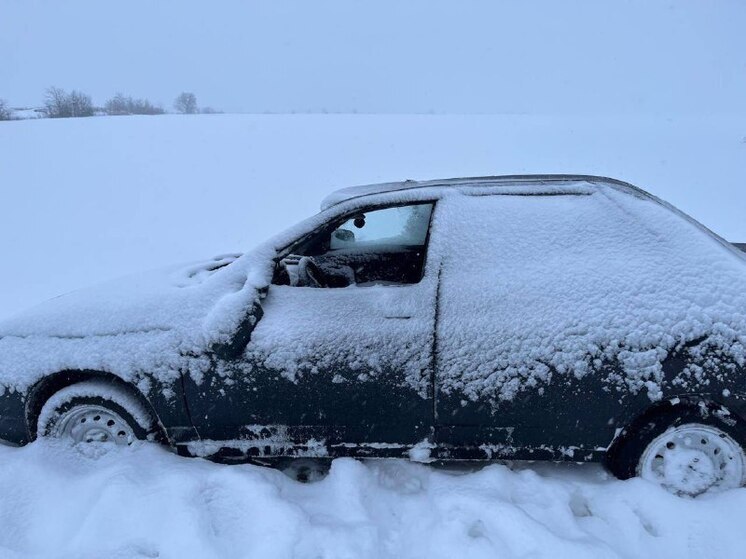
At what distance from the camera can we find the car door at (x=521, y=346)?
240cm

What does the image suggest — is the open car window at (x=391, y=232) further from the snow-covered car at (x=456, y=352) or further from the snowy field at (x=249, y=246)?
the snowy field at (x=249, y=246)

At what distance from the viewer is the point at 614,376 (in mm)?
2373

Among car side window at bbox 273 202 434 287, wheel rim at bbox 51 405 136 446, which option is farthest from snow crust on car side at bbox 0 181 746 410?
car side window at bbox 273 202 434 287

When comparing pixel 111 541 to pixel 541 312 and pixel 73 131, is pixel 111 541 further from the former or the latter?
pixel 73 131

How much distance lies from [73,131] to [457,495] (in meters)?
25.7

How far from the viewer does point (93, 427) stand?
2.75m

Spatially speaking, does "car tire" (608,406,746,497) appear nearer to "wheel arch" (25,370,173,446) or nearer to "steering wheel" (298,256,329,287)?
"steering wheel" (298,256,329,287)

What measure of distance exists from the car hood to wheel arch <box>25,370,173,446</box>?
215 millimetres

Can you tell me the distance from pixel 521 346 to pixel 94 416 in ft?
7.52

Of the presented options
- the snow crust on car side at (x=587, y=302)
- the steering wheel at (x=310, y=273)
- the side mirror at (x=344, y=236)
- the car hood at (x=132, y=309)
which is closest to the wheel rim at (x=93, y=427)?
the car hood at (x=132, y=309)

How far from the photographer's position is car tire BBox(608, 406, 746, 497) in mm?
2395

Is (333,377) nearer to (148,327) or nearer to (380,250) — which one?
(148,327)

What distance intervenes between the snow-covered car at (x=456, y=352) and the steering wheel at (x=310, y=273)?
27cm

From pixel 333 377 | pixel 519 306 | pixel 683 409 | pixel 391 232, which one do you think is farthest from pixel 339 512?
pixel 391 232
